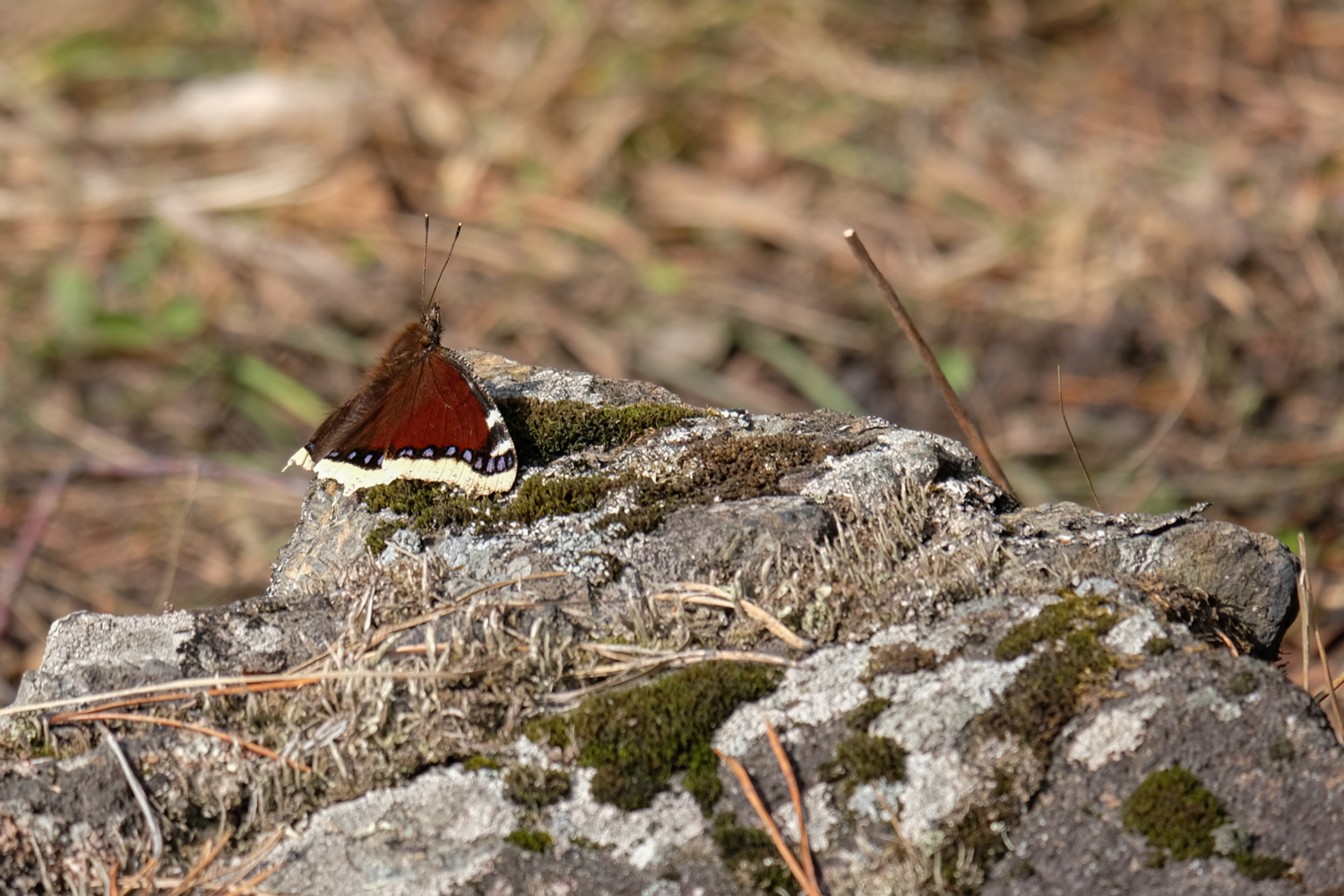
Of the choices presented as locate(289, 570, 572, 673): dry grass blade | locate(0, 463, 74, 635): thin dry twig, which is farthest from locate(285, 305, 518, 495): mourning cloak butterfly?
locate(0, 463, 74, 635): thin dry twig

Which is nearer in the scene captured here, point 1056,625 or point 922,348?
point 1056,625

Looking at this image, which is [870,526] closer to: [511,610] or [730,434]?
[730,434]

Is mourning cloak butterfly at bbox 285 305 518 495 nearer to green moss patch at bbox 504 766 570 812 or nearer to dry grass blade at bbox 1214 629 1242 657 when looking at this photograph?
green moss patch at bbox 504 766 570 812

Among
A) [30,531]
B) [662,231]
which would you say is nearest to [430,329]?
[30,531]

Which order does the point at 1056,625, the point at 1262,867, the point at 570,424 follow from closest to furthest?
1. the point at 1262,867
2. the point at 1056,625
3. the point at 570,424

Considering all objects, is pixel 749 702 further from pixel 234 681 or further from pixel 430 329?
pixel 430 329

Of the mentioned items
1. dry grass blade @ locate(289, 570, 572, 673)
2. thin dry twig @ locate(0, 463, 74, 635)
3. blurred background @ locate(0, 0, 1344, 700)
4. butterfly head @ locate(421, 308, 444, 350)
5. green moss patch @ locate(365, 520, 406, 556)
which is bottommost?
thin dry twig @ locate(0, 463, 74, 635)
